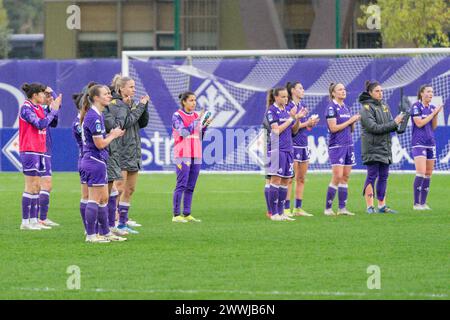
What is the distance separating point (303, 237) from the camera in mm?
15125

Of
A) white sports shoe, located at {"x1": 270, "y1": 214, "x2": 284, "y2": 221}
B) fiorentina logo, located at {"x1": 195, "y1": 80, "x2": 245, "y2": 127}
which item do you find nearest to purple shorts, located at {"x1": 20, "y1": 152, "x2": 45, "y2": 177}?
white sports shoe, located at {"x1": 270, "y1": 214, "x2": 284, "y2": 221}

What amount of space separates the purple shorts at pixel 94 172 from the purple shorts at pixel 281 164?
4.06 metres

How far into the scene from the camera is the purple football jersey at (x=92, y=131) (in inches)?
553

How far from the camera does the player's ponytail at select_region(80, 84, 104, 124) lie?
1405 centimetres

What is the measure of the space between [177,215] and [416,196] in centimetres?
426

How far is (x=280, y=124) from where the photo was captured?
57.9 ft

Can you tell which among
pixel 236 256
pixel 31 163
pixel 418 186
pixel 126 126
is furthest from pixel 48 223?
pixel 418 186

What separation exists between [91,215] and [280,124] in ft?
14.3

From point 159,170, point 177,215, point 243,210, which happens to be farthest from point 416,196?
point 159,170

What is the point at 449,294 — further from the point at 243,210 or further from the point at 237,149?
the point at 237,149

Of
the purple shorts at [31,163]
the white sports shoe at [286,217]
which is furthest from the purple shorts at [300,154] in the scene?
the purple shorts at [31,163]

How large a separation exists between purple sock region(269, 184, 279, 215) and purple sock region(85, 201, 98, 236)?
4.05 m

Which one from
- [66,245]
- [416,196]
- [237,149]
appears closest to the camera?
[66,245]

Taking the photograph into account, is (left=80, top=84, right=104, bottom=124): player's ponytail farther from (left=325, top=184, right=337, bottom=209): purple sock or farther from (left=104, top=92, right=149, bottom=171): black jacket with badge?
(left=325, top=184, right=337, bottom=209): purple sock
